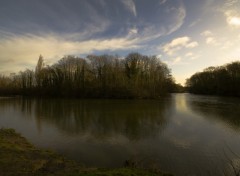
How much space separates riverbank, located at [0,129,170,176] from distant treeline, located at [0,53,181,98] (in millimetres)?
46716

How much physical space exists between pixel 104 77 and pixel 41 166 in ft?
182

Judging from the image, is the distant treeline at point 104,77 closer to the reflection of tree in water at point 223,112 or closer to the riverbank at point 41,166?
the reflection of tree in water at point 223,112

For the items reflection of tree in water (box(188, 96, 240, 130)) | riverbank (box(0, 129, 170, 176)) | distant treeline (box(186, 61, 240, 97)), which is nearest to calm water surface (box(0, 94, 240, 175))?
reflection of tree in water (box(188, 96, 240, 130))

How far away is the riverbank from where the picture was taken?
760 cm

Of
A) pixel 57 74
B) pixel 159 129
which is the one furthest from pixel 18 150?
pixel 57 74

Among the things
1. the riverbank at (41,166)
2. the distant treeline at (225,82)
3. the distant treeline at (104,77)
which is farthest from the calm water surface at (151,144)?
the distant treeline at (225,82)

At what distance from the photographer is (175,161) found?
10.4m

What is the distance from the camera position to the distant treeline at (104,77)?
5904 cm

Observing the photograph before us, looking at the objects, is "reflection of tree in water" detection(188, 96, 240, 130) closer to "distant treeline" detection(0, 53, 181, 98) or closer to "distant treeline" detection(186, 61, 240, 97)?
"distant treeline" detection(0, 53, 181, 98)

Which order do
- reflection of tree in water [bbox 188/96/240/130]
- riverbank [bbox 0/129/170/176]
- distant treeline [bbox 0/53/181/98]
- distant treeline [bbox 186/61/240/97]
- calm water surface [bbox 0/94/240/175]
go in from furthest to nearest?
distant treeline [bbox 186/61/240/97], distant treeline [bbox 0/53/181/98], reflection of tree in water [bbox 188/96/240/130], calm water surface [bbox 0/94/240/175], riverbank [bbox 0/129/170/176]

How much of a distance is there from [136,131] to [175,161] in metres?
6.97

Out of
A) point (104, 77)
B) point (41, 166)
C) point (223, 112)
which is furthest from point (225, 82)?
point (41, 166)

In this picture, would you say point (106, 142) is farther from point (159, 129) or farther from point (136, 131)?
point (159, 129)

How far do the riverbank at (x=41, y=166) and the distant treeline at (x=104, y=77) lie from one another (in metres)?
46.7
